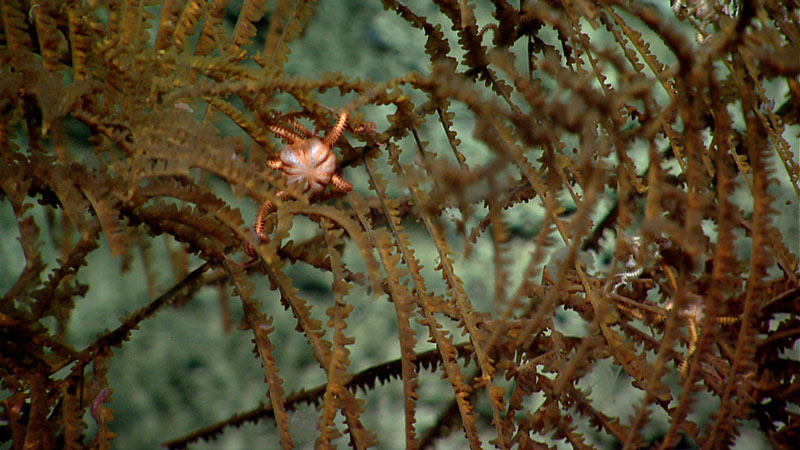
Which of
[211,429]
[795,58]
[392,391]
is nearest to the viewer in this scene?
[795,58]

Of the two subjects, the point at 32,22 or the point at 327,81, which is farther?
the point at 32,22

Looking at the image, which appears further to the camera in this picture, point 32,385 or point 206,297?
point 206,297

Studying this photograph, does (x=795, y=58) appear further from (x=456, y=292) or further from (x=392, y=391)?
(x=392, y=391)

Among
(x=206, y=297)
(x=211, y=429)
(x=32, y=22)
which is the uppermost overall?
(x=32, y=22)

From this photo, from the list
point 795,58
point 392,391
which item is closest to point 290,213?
point 795,58

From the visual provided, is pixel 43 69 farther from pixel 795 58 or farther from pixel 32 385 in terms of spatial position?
pixel 795 58

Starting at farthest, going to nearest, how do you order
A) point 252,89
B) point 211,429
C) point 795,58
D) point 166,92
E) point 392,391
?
1. point 392,391
2. point 211,429
3. point 166,92
4. point 252,89
5. point 795,58

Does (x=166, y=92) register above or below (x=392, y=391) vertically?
above

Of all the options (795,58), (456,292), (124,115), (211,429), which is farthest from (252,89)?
(211,429)

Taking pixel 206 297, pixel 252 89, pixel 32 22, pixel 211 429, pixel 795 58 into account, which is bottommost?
pixel 795 58
